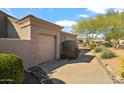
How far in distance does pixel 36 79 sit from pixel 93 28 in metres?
24.3

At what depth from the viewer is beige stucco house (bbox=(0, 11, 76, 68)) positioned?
11.6 m

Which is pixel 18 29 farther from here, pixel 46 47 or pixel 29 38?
pixel 46 47

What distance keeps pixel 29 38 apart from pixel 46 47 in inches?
116

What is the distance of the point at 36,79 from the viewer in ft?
33.3

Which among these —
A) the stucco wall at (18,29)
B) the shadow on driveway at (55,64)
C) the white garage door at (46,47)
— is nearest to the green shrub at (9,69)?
the shadow on driveway at (55,64)

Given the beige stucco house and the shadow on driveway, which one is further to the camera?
the shadow on driveway

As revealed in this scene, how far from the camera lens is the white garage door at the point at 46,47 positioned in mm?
14908

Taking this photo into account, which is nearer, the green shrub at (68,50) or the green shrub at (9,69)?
the green shrub at (9,69)

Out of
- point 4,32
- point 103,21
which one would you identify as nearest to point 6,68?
point 4,32

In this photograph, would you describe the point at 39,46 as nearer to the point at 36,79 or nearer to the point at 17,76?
the point at 36,79

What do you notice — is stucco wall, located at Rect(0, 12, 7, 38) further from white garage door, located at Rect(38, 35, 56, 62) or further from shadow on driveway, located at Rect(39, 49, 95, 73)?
shadow on driveway, located at Rect(39, 49, 95, 73)

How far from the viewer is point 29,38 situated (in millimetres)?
13211

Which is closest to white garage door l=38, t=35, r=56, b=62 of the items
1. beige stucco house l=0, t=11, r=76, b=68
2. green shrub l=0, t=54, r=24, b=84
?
beige stucco house l=0, t=11, r=76, b=68

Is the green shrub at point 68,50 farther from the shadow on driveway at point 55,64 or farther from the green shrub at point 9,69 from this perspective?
the green shrub at point 9,69
